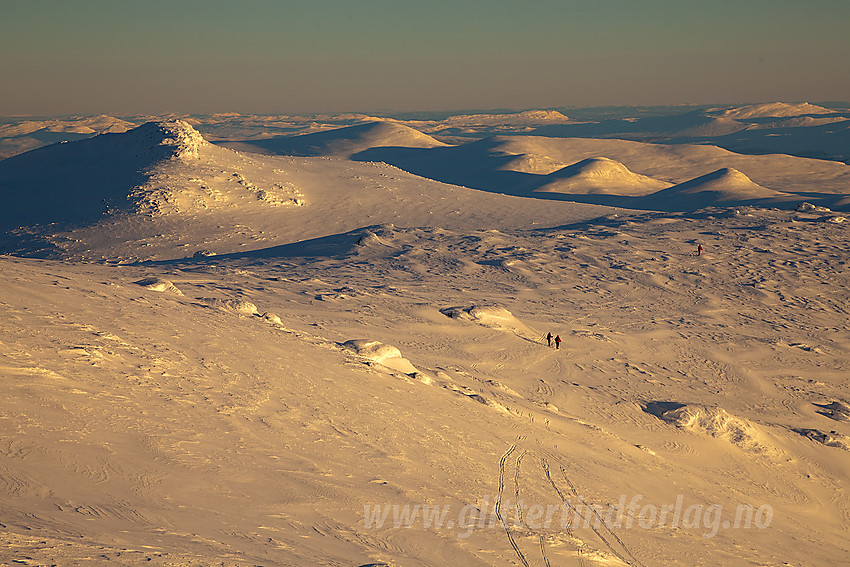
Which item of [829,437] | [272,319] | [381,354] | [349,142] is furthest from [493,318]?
[349,142]

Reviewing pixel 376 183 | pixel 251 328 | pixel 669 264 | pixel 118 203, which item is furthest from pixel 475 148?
pixel 251 328

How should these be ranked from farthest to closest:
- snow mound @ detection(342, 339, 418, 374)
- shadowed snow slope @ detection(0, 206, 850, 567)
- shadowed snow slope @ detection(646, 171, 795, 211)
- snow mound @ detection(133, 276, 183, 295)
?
shadowed snow slope @ detection(646, 171, 795, 211) → snow mound @ detection(133, 276, 183, 295) → snow mound @ detection(342, 339, 418, 374) → shadowed snow slope @ detection(0, 206, 850, 567)

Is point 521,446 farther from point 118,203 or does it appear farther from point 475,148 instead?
point 475,148

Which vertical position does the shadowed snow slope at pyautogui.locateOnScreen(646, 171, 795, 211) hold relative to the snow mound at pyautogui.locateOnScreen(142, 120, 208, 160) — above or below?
below

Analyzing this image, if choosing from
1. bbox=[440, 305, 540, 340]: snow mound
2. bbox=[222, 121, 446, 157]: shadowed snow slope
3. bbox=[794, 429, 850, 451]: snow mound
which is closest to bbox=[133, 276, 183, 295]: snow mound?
bbox=[440, 305, 540, 340]: snow mound

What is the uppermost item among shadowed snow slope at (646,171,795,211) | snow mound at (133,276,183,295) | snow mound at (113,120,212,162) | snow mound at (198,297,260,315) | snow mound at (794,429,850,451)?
snow mound at (113,120,212,162)

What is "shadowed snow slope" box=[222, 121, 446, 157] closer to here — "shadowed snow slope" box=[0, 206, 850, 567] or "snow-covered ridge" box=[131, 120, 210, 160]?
"snow-covered ridge" box=[131, 120, 210, 160]

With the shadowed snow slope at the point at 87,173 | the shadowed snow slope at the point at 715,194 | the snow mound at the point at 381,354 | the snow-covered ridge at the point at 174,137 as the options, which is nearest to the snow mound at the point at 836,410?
the snow mound at the point at 381,354
